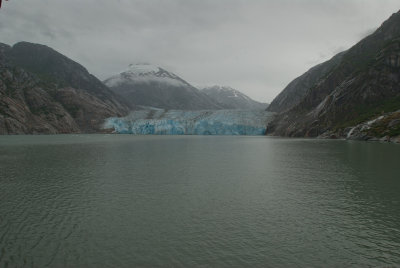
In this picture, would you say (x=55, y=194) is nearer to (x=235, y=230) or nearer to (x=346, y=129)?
(x=235, y=230)

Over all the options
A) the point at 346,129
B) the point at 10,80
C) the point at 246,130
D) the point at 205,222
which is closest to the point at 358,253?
the point at 205,222

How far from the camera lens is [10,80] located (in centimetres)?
19638

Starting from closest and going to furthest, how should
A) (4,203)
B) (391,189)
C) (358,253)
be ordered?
(358,253), (4,203), (391,189)

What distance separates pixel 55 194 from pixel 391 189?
1160 inches

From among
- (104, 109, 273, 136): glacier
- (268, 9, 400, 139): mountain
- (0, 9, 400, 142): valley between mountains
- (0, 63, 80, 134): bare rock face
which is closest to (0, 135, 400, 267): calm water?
(0, 9, 400, 142): valley between mountains

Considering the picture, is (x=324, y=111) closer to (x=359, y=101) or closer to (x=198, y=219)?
(x=359, y=101)

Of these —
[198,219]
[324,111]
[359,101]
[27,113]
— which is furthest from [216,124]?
[198,219]

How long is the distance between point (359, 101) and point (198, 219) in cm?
12822

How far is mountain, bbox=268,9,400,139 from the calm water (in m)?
76.3

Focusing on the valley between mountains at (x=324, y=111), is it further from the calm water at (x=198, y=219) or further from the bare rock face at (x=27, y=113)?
the calm water at (x=198, y=219)

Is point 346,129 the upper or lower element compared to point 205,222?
upper

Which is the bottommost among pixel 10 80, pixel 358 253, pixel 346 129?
pixel 358 253

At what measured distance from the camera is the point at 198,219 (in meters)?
19.6

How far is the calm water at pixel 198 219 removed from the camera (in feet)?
46.8
